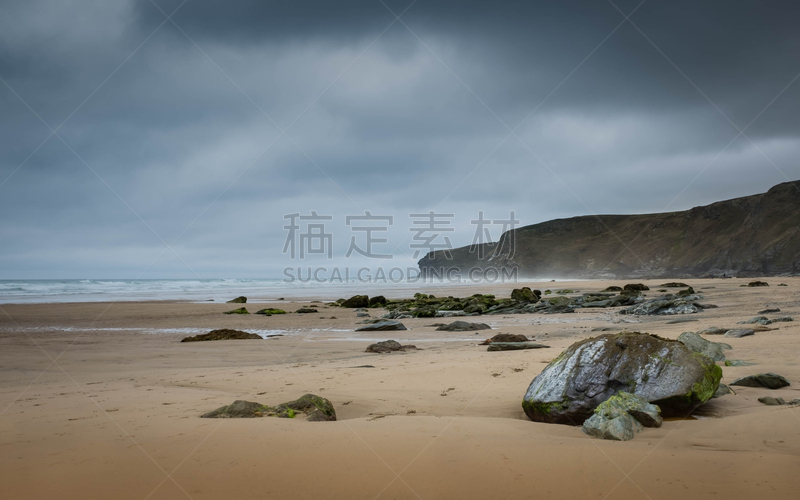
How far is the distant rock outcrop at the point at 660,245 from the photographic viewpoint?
5428 cm

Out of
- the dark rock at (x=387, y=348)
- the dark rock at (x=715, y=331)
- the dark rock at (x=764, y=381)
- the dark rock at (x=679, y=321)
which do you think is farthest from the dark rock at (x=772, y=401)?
the dark rock at (x=679, y=321)

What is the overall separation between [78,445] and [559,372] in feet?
13.1

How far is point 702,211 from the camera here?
7656cm

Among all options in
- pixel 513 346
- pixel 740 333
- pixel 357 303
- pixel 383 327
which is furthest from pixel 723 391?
pixel 357 303

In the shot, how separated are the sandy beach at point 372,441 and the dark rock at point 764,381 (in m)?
0.10

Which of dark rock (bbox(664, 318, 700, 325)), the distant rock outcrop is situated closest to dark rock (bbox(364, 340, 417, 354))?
dark rock (bbox(664, 318, 700, 325))

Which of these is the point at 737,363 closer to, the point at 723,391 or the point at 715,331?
the point at 723,391

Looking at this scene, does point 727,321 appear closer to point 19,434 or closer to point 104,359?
point 19,434

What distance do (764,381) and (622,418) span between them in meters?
2.38

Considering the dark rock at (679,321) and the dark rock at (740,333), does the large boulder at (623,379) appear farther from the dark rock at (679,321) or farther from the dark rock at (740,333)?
the dark rock at (679,321)

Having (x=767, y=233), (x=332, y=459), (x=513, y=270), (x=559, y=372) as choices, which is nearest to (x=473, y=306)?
(x=559, y=372)

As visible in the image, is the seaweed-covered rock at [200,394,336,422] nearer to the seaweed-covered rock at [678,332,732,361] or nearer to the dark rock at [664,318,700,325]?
the seaweed-covered rock at [678,332,732,361]

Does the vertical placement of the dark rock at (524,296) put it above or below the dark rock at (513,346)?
above

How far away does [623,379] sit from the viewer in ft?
13.1
